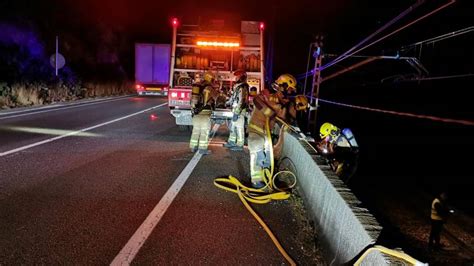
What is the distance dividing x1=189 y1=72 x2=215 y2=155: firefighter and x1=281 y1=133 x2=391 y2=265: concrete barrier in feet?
9.84

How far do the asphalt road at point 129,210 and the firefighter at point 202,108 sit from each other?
1.13ft

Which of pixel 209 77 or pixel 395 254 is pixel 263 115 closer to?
→ pixel 209 77

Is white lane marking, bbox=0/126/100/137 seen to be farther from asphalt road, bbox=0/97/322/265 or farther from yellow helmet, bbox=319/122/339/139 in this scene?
yellow helmet, bbox=319/122/339/139

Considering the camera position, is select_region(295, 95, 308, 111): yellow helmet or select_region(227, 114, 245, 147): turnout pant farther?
select_region(227, 114, 245, 147): turnout pant

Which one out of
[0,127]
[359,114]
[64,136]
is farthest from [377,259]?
[359,114]

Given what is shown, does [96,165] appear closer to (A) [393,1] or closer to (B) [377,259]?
(B) [377,259]

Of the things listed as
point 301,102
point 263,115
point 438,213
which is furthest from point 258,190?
point 438,213

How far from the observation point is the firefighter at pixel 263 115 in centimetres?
594

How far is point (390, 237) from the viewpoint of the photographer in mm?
2939

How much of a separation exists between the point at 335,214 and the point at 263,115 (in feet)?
8.43

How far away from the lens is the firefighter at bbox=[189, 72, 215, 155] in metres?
8.12

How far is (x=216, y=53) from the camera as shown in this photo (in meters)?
12.4

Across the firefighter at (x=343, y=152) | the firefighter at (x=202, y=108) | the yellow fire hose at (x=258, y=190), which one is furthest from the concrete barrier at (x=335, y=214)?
the firefighter at (x=202, y=108)

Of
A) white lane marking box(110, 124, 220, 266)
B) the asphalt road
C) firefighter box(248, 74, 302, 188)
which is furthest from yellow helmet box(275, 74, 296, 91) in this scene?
white lane marking box(110, 124, 220, 266)
